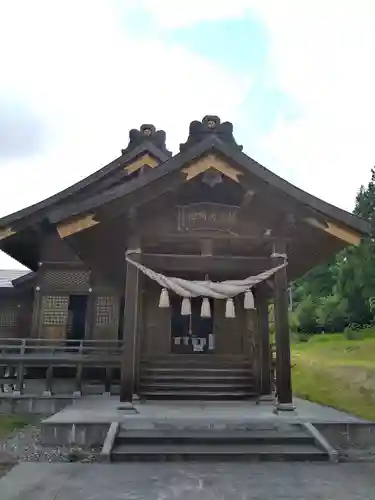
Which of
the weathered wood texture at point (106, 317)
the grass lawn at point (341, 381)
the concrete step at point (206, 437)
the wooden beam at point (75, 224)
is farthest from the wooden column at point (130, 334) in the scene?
the weathered wood texture at point (106, 317)

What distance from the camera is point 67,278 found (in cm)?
1516

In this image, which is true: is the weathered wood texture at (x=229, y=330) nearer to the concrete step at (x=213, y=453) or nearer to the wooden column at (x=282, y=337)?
the wooden column at (x=282, y=337)

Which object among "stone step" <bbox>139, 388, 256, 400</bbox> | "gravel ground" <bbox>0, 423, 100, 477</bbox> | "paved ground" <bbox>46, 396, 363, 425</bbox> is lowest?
"gravel ground" <bbox>0, 423, 100, 477</bbox>

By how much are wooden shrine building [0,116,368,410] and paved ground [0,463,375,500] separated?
2.49 m

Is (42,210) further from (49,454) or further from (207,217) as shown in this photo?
(49,454)

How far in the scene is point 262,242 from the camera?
9523 millimetres

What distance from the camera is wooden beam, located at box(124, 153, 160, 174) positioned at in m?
15.9

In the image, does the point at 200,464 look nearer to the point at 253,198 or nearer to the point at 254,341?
the point at 253,198

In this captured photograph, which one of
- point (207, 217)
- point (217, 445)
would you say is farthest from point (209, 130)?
point (217, 445)

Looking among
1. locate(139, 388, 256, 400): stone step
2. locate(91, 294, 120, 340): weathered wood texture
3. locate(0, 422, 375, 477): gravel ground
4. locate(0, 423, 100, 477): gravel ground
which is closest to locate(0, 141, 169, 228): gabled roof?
locate(91, 294, 120, 340): weathered wood texture

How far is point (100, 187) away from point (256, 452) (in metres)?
11.7

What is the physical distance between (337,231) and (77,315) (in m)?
9.68

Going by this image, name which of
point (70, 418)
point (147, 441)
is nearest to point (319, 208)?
point (147, 441)

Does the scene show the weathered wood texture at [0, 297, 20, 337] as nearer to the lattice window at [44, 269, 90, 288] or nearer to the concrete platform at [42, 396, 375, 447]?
the lattice window at [44, 269, 90, 288]
